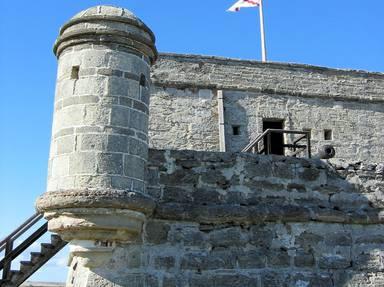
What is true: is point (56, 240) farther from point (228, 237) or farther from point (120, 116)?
point (120, 116)

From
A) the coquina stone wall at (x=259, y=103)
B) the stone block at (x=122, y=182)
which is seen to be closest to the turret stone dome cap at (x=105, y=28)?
the stone block at (x=122, y=182)

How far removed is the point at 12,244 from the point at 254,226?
3.94 meters

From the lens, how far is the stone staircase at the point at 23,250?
7934mm

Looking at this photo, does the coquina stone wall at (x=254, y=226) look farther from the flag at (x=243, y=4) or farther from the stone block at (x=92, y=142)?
the flag at (x=243, y=4)

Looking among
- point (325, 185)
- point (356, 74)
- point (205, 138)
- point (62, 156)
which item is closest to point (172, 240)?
point (62, 156)

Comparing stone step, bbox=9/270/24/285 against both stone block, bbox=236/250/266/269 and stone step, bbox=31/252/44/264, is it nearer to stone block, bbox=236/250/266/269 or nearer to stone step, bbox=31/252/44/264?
stone step, bbox=31/252/44/264

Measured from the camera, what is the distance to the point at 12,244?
7953 mm

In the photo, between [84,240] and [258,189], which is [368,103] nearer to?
[258,189]

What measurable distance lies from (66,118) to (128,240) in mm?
1307

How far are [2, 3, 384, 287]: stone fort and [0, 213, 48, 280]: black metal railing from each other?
2.22 m

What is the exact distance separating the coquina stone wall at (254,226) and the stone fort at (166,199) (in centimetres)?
1

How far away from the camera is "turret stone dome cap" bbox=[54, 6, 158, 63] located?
534 centimetres

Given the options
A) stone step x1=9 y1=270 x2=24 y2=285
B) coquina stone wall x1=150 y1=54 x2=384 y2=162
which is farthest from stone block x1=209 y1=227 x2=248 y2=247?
coquina stone wall x1=150 y1=54 x2=384 y2=162

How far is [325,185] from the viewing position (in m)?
6.19
